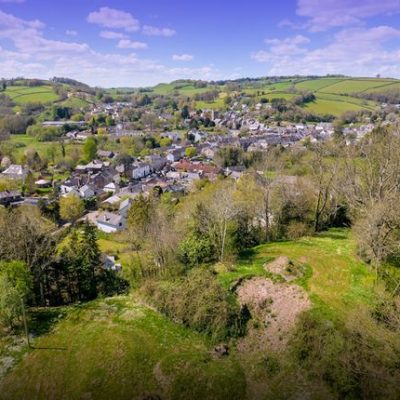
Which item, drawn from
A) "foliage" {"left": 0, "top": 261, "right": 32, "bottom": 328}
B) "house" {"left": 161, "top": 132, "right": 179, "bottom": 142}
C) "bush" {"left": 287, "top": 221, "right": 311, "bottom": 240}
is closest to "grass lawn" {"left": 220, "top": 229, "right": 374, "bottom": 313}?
"bush" {"left": 287, "top": 221, "right": 311, "bottom": 240}

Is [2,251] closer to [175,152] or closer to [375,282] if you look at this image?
[375,282]

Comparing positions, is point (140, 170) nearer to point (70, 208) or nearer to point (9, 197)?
point (9, 197)

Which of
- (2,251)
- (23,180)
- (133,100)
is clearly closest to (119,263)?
(2,251)

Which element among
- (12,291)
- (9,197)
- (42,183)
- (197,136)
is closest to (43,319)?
(12,291)

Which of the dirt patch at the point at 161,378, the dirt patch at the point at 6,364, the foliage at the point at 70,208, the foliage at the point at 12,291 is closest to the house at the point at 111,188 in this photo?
the foliage at the point at 70,208

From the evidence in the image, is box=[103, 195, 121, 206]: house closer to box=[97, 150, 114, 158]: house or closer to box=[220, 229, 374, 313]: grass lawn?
box=[97, 150, 114, 158]: house
